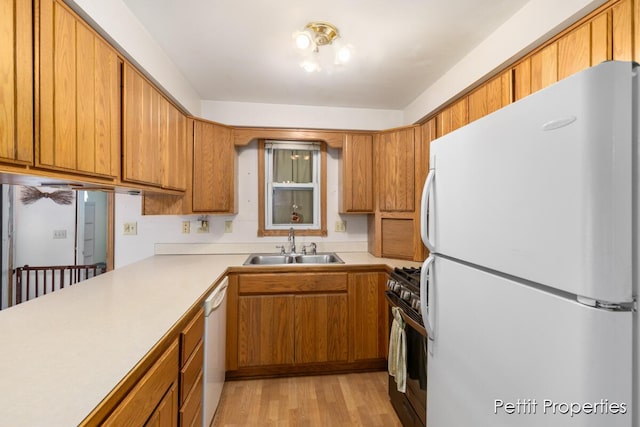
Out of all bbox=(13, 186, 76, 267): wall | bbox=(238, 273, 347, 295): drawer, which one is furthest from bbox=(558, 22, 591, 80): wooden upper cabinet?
bbox=(13, 186, 76, 267): wall

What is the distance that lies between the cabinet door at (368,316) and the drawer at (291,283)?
13cm

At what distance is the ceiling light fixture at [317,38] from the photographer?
4.87 ft

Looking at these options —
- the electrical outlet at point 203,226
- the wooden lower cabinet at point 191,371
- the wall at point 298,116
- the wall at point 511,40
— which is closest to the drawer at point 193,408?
the wooden lower cabinet at point 191,371

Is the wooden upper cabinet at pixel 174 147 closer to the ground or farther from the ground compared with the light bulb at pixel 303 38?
closer to the ground

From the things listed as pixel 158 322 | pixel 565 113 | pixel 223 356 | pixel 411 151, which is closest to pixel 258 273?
pixel 223 356

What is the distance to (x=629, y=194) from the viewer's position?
56 centimetres

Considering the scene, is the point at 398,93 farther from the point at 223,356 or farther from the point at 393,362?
the point at 223,356

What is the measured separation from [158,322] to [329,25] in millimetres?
1692

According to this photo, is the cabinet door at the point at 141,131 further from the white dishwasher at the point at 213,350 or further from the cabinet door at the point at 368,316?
the cabinet door at the point at 368,316

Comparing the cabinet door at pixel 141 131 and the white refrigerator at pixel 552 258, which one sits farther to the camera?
the cabinet door at pixel 141 131


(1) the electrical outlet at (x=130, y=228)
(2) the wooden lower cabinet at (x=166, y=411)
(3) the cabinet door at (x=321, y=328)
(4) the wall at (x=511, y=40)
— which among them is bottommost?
(3) the cabinet door at (x=321, y=328)

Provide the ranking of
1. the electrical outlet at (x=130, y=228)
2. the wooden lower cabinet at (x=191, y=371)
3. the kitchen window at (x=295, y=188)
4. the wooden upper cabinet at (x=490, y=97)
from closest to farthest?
the wooden lower cabinet at (x=191, y=371)
the wooden upper cabinet at (x=490, y=97)
the electrical outlet at (x=130, y=228)
the kitchen window at (x=295, y=188)

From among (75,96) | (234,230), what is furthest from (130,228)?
(75,96)

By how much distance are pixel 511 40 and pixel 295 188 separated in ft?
6.76
